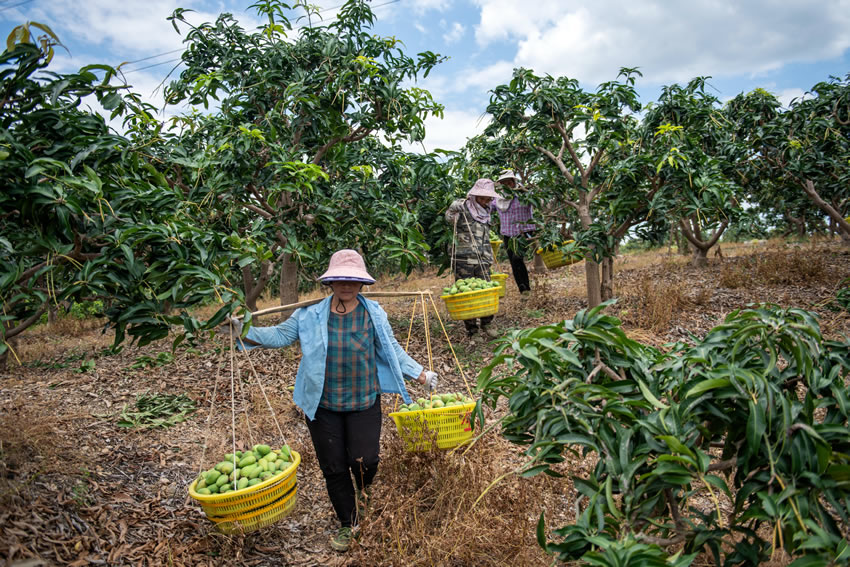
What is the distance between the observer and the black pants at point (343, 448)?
9.44 feet

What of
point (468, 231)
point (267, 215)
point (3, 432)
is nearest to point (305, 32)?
point (267, 215)

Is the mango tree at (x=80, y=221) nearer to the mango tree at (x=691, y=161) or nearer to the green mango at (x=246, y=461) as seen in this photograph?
the green mango at (x=246, y=461)

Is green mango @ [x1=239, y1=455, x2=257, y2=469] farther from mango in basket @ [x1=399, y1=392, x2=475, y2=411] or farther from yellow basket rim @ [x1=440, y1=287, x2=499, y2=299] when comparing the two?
yellow basket rim @ [x1=440, y1=287, x2=499, y2=299]

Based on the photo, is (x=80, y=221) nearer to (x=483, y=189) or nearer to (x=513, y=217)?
(x=483, y=189)

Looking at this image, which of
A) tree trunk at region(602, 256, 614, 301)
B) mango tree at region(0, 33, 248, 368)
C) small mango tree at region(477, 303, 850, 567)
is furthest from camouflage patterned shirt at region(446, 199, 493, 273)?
small mango tree at region(477, 303, 850, 567)

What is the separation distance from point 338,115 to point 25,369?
14.0ft

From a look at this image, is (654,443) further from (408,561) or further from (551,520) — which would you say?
(551,520)

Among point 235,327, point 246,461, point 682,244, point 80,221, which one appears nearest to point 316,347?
point 235,327

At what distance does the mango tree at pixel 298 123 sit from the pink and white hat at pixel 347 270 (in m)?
1.54

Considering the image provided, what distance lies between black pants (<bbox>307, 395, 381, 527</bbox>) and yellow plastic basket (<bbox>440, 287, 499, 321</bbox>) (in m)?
2.02

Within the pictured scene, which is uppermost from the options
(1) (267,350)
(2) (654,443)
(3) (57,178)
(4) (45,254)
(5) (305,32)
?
(5) (305,32)

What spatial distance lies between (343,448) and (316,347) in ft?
1.91

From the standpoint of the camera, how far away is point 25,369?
5.65 m

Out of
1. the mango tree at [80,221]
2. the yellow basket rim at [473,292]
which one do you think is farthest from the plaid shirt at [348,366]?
the yellow basket rim at [473,292]
